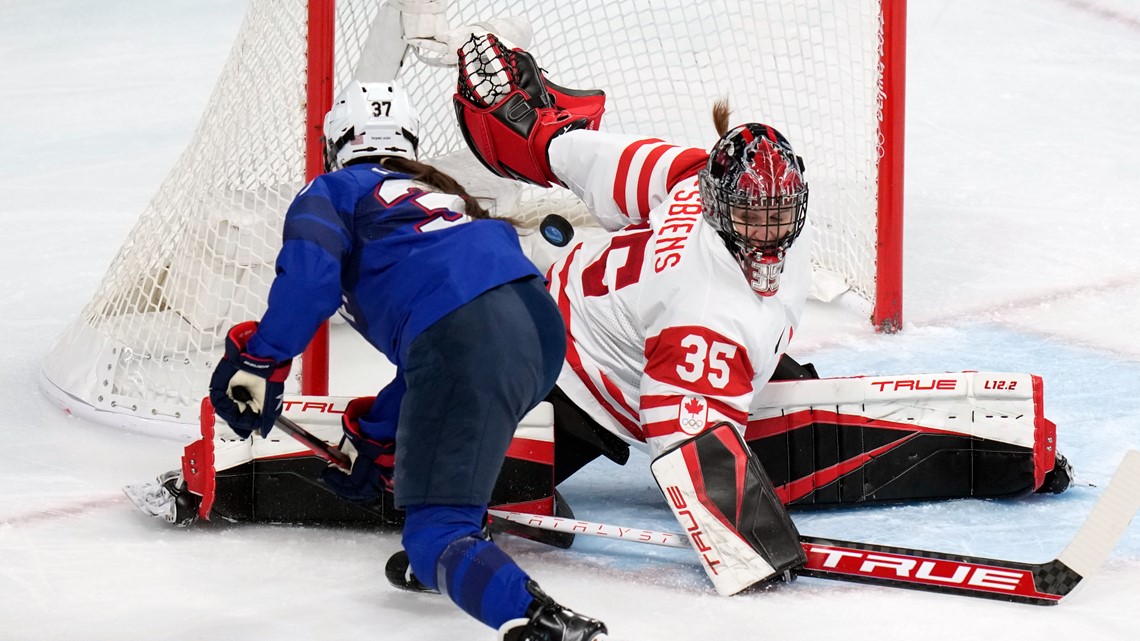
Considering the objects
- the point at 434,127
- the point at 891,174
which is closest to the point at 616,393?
the point at 434,127

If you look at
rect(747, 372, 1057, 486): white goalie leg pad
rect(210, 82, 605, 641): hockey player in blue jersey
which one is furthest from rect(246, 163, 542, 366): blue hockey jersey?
rect(747, 372, 1057, 486): white goalie leg pad

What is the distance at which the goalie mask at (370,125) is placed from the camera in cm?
253

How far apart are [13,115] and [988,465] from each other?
14.3 feet

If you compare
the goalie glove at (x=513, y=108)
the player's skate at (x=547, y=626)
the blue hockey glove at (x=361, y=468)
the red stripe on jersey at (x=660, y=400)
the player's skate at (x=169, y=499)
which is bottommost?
the player's skate at (x=547, y=626)

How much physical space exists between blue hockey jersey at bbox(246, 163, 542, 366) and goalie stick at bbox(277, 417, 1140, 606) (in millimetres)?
334

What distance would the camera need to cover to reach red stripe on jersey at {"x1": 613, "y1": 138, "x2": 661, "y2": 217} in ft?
9.94

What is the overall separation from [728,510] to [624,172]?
77 cm

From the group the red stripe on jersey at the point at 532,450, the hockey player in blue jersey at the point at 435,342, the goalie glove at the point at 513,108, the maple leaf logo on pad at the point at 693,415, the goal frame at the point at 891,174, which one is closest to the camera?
the hockey player in blue jersey at the point at 435,342

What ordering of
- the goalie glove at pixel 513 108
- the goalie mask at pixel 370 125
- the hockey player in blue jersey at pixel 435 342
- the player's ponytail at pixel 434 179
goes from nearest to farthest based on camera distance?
the hockey player in blue jersey at pixel 435 342, the player's ponytail at pixel 434 179, the goalie mask at pixel 370 125, the goalie glove at pixel 513 108

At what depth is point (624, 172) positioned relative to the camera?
3.03 meters

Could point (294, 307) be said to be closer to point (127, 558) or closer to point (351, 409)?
point (351, 409)

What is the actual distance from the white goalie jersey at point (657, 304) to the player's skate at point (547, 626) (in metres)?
0.60

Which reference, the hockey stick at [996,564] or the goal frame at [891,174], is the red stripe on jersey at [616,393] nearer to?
the hockey stick at [996,564]

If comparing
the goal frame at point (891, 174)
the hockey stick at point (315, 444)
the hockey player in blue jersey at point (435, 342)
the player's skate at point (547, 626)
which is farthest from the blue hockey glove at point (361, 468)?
the goal frame at point (891, 174)
